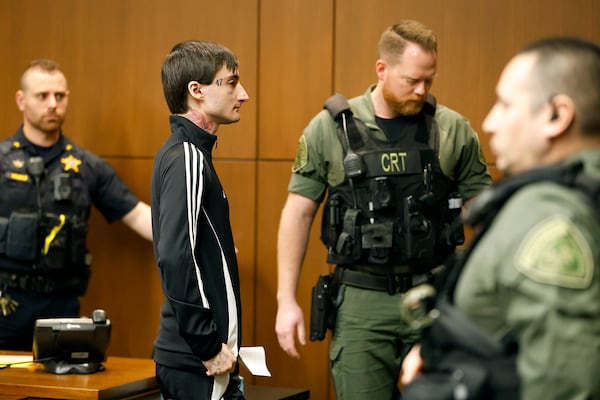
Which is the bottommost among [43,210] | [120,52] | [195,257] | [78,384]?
[78,384]

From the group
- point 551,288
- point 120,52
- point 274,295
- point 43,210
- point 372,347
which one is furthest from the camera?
point 120,52

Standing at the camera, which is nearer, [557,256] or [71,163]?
[557,256]

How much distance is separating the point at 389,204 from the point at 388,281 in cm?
28

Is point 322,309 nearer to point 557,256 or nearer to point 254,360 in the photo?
point 254,360

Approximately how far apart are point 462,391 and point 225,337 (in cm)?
140

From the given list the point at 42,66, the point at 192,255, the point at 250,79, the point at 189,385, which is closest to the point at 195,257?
the point at 192,255

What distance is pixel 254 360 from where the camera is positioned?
9.96 feet

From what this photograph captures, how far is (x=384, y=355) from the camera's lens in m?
3.43

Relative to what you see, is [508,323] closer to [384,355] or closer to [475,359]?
[475,359]

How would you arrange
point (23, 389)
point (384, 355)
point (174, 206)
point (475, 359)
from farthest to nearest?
1. point (384, 355)
2. point (23, 389)
3. point (174, 206)
4. point (475, 359)

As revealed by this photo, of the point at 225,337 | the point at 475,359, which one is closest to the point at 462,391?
the point at 475,359

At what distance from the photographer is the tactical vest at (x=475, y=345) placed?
1.61 meters

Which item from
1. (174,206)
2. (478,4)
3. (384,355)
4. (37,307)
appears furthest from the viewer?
(37,307)

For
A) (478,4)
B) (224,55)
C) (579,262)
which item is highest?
(478,4)
